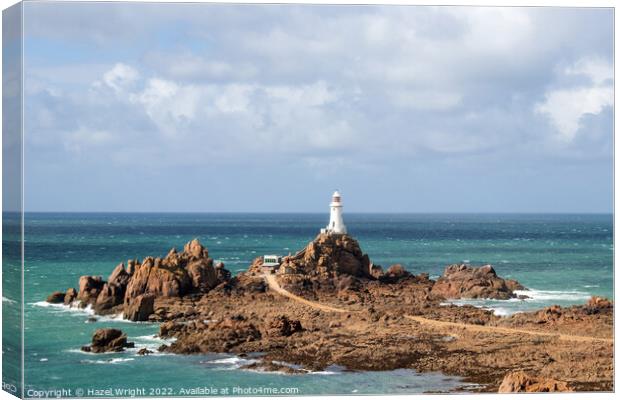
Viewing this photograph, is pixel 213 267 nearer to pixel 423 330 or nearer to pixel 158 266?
pixel 158 266

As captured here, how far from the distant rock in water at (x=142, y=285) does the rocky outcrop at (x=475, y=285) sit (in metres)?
7.71

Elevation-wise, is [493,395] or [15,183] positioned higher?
[15,183]

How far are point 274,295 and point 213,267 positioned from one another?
353 centimetres

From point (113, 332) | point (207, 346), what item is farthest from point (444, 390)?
point (113, 332)

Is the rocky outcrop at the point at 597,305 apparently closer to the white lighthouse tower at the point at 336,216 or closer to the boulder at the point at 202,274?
the white lighthouse tower at the point at 336,216

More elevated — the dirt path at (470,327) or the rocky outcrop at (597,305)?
the rocky outcrop at (597,305)

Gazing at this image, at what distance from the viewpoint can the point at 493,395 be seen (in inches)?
926

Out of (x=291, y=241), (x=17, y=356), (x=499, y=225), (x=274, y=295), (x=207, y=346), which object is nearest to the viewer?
(x=17, y=356)

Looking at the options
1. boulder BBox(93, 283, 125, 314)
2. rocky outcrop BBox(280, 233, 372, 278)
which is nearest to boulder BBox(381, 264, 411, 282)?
rocky outcrop BBox(280, 233, 372, 278)

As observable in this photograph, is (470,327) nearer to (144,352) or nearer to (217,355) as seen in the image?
(217,355)

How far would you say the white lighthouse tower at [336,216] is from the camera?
29852mm

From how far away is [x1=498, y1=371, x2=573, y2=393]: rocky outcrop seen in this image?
23734mm

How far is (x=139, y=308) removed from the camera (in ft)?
94.8

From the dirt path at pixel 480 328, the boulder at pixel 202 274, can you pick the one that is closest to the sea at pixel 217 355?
the dirt path at pixel 480 328
